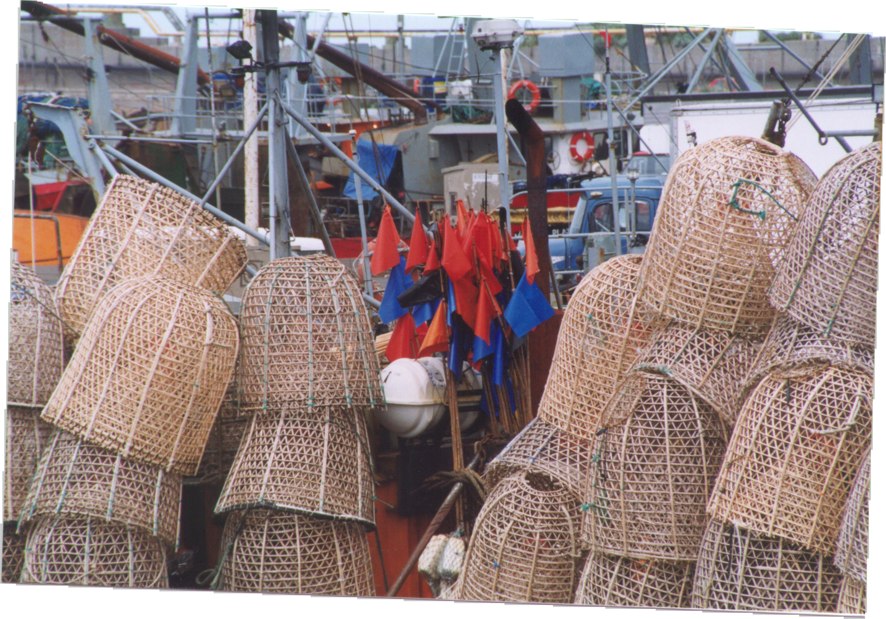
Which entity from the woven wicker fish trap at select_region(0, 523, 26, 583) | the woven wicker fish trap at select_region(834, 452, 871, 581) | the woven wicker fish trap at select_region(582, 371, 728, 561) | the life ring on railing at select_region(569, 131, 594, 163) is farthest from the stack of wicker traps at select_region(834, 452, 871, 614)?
the life ring on railing at select_region(569, 131, 594, 163)

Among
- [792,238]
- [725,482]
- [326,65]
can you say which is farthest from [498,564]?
[326,65]

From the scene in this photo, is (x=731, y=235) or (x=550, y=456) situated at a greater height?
(x=731, y=235)

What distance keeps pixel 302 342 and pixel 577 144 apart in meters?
10.0

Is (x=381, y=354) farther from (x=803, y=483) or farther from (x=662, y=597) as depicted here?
(x=803, y=483)

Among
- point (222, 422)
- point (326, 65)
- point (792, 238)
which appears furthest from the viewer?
point (326, 65)

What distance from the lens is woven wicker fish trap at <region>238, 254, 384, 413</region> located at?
4754 millimetres

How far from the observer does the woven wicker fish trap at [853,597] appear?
12.1ft

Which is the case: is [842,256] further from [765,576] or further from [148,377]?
[148,377]

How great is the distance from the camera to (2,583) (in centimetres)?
452

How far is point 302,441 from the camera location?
4.71 m

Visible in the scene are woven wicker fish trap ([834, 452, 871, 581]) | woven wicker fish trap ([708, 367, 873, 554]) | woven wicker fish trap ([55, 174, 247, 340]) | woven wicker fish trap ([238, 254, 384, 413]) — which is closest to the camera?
woven wicker fish trap ([834, 452, 871, 581])

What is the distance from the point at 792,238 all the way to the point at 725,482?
0.93 m

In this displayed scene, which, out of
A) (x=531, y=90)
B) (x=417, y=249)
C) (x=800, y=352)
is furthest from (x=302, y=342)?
(x=531, y=90)

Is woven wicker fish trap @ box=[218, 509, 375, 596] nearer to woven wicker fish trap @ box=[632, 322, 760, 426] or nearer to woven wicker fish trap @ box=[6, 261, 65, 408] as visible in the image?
woven wicker fish trap @ box=[6, 261, 65, 408]
